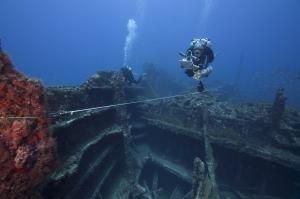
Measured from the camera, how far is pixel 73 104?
21.9 ft

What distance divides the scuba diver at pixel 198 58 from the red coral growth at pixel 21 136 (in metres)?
5.10

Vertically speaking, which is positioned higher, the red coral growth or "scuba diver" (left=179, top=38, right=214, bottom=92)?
"scuba diver" (left=179, top=38, right=214, bottom=92)

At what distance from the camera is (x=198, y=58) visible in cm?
755

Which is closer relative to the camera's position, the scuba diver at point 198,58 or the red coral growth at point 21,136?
the red coral growth at point 21,136

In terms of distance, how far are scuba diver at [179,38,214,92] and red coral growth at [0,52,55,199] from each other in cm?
510

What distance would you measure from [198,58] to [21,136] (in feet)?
18.3

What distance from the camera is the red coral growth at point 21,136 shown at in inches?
103

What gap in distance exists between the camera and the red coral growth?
8.56ft

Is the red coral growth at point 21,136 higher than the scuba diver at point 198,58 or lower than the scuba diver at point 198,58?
lower

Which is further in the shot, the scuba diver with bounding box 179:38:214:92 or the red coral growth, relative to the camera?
the scuba diver with bounding box 179:38:214:92

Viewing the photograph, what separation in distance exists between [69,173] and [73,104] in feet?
8.81

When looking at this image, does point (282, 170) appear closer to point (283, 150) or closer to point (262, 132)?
point (283, 150)

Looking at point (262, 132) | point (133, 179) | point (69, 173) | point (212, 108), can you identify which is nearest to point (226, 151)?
point (262, 132)

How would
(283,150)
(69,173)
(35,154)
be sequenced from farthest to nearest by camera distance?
(283,150) → (69,173) → (35,154)
